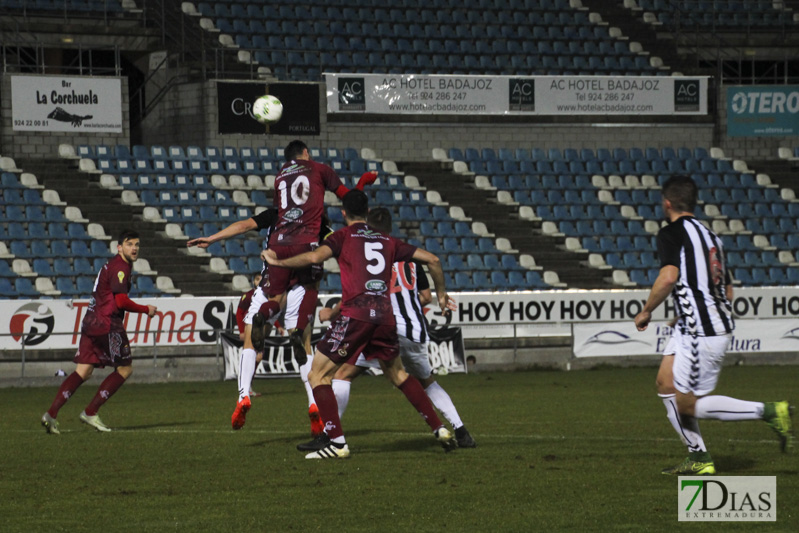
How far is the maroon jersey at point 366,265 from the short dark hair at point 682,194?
2.15 m

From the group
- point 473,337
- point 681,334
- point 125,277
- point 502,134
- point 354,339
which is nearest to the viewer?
point 681,334

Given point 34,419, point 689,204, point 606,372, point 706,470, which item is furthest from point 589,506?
point 606,372

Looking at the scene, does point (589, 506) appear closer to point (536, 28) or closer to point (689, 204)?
point (689, 204)

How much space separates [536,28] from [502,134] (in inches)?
142

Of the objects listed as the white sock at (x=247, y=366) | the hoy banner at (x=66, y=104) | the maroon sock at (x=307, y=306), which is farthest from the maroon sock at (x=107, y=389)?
the hoy banner at (x=66, y=104)

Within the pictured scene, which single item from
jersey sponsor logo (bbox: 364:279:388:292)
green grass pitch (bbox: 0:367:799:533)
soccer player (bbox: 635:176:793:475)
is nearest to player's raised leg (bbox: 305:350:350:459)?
green grass pitch (bbox: 0:367:799:533)

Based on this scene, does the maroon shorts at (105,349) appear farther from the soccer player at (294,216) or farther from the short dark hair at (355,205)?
the short dark hair at (355,205)

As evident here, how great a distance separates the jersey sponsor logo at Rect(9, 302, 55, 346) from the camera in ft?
68.4

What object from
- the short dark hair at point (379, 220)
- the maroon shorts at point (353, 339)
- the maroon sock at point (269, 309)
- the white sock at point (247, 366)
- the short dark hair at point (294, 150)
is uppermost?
the short dark hair at point (294, 150)

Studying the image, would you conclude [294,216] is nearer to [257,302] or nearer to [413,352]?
[257,302]

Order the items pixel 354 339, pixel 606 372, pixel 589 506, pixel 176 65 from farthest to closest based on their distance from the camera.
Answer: pixel 176 65 → pixel 606 372 → pixel 354 339 → pixel 589 506

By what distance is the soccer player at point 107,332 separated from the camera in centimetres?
1208

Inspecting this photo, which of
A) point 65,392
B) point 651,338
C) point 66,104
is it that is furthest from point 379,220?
point 66,104

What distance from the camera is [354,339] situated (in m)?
9.09
